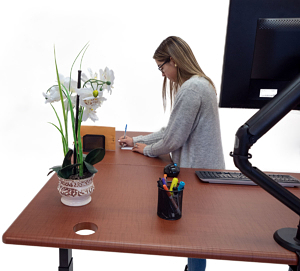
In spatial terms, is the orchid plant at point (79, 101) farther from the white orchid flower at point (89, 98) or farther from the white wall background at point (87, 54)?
the white wall background at point (87, 54)

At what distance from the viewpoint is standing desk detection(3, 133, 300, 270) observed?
0.78m

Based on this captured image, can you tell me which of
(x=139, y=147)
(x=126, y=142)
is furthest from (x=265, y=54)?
(x=126, y=142)

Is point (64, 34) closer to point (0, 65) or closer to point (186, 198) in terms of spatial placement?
point (0, 65)

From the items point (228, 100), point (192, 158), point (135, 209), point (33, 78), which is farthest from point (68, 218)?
point (33, 78)

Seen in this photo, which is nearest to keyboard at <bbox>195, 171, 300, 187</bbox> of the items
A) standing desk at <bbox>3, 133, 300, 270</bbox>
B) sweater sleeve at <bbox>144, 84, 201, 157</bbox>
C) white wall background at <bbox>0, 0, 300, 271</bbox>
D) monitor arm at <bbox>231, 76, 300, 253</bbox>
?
standing desk at <bbox>3, 133, 300, 270</bbox>

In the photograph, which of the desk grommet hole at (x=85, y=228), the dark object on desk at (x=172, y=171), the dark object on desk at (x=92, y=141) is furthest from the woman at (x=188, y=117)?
the desk grommet hole at (x=85, y=228)

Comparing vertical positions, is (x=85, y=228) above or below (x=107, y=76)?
below

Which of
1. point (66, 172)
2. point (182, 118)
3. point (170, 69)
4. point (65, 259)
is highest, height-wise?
point (170, 69)

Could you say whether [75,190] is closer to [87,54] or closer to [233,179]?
[233,179]

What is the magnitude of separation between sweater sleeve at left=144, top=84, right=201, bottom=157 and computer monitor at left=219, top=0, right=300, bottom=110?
66 cm

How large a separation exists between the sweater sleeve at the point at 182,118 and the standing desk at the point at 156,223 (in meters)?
0.38

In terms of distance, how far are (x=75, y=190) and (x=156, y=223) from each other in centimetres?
28

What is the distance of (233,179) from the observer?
48.8 inches

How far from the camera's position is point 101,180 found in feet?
4.03
